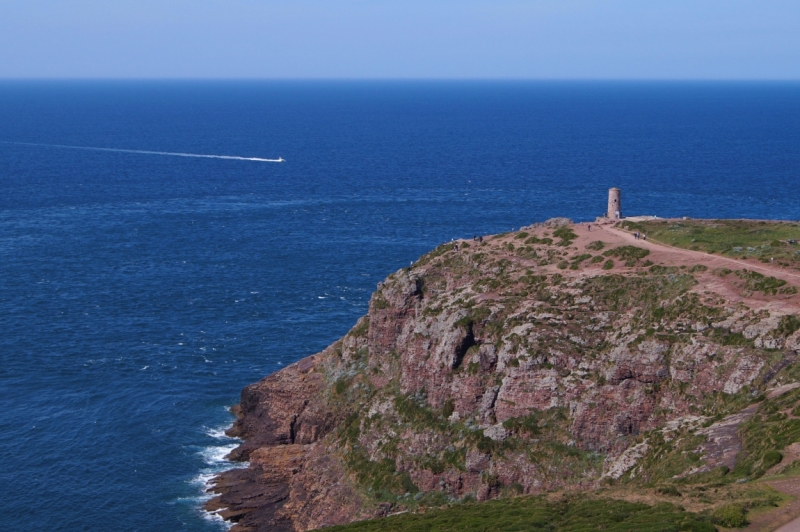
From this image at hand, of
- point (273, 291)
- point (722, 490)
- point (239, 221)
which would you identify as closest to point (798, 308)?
point (722, 490)

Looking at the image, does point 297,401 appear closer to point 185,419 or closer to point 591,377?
point 185,419

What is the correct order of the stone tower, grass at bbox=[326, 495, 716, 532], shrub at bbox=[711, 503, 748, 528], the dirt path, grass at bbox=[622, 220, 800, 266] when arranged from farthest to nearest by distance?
the stone tower
grass at bbox=[622, 220, 800, 266]
the dirt path
grass at bbox=[326, 495, 716, 532]
shrub at bbox=[711, 503, 748, 528]

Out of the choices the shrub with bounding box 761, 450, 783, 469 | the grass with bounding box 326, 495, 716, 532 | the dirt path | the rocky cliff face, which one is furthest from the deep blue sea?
the shrub with bounding box 761, 450, 783, 469

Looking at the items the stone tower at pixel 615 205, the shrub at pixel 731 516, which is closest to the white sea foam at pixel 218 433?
the stone tower at pixel 615 205

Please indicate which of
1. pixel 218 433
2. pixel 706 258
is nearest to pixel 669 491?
pixel 706 258

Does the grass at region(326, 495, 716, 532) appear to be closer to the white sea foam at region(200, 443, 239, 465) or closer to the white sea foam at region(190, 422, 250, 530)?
the white sea foam at region(190, 422, 250, 530)

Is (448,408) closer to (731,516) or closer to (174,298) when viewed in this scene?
(731,516)
